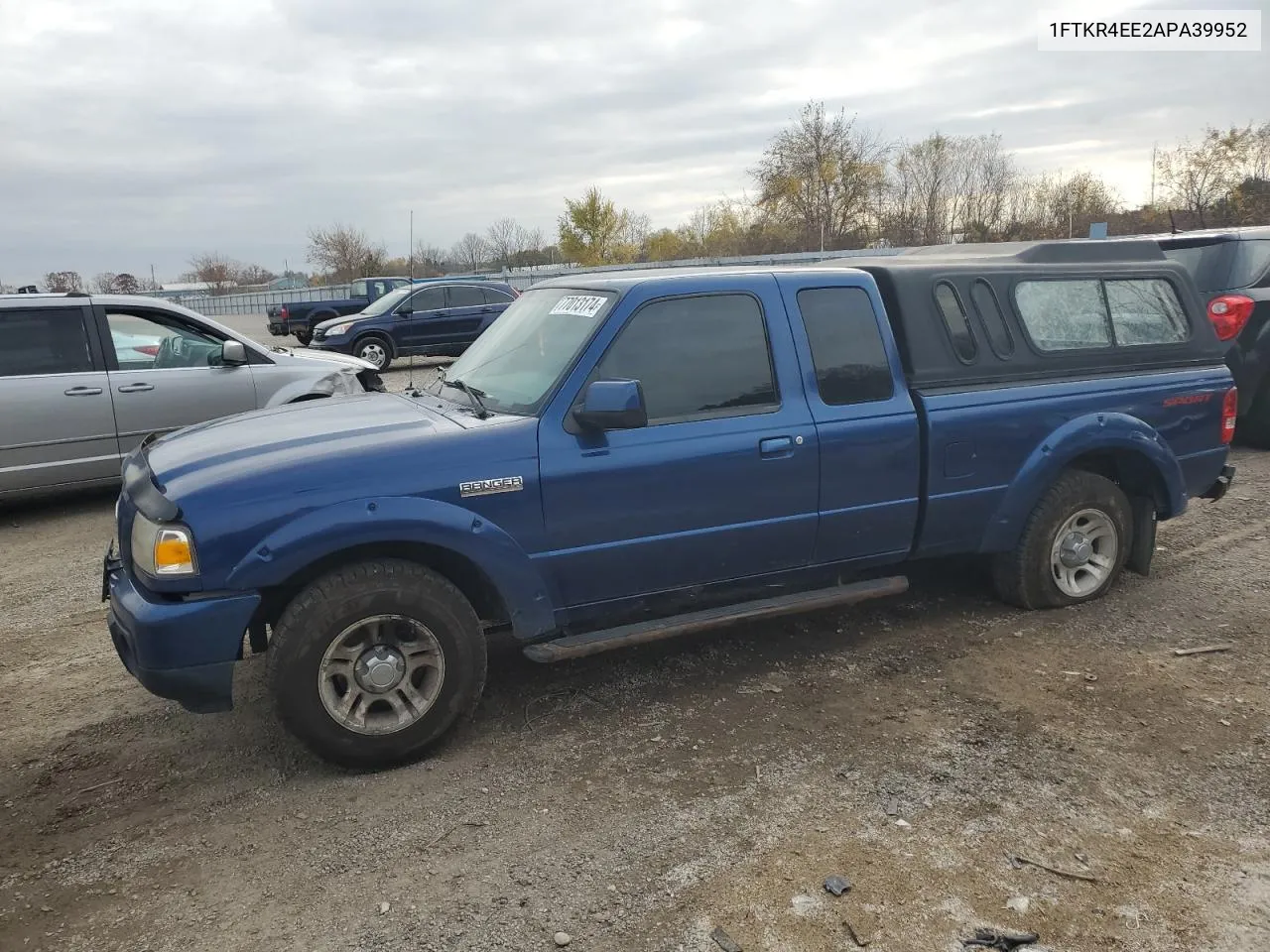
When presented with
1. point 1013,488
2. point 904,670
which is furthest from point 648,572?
point 1013,488

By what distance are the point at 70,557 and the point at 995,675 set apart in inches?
237

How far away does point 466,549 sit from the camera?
139 inches

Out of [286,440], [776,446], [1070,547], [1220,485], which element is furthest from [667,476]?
[1220,485]

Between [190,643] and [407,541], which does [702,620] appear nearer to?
[407,541]

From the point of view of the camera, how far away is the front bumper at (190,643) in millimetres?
3252

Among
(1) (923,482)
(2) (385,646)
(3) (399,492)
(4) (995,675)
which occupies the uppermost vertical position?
(3) (399,492)

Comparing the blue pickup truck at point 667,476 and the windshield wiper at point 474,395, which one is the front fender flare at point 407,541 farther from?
the windshield wiper at point 474,395

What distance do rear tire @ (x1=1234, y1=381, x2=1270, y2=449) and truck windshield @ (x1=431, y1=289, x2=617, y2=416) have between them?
726 centimetres

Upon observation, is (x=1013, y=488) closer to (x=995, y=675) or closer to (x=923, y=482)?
(x=923, y=482)

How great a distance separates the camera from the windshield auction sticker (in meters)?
4.06

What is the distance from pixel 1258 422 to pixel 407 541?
8511 millimetres

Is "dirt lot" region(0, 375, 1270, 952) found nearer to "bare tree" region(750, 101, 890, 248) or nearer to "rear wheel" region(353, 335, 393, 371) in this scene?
"rear wheel" region(353, 335, 393, 371)

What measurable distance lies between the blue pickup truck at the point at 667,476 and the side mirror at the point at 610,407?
12mm

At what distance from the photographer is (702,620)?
3.98m
